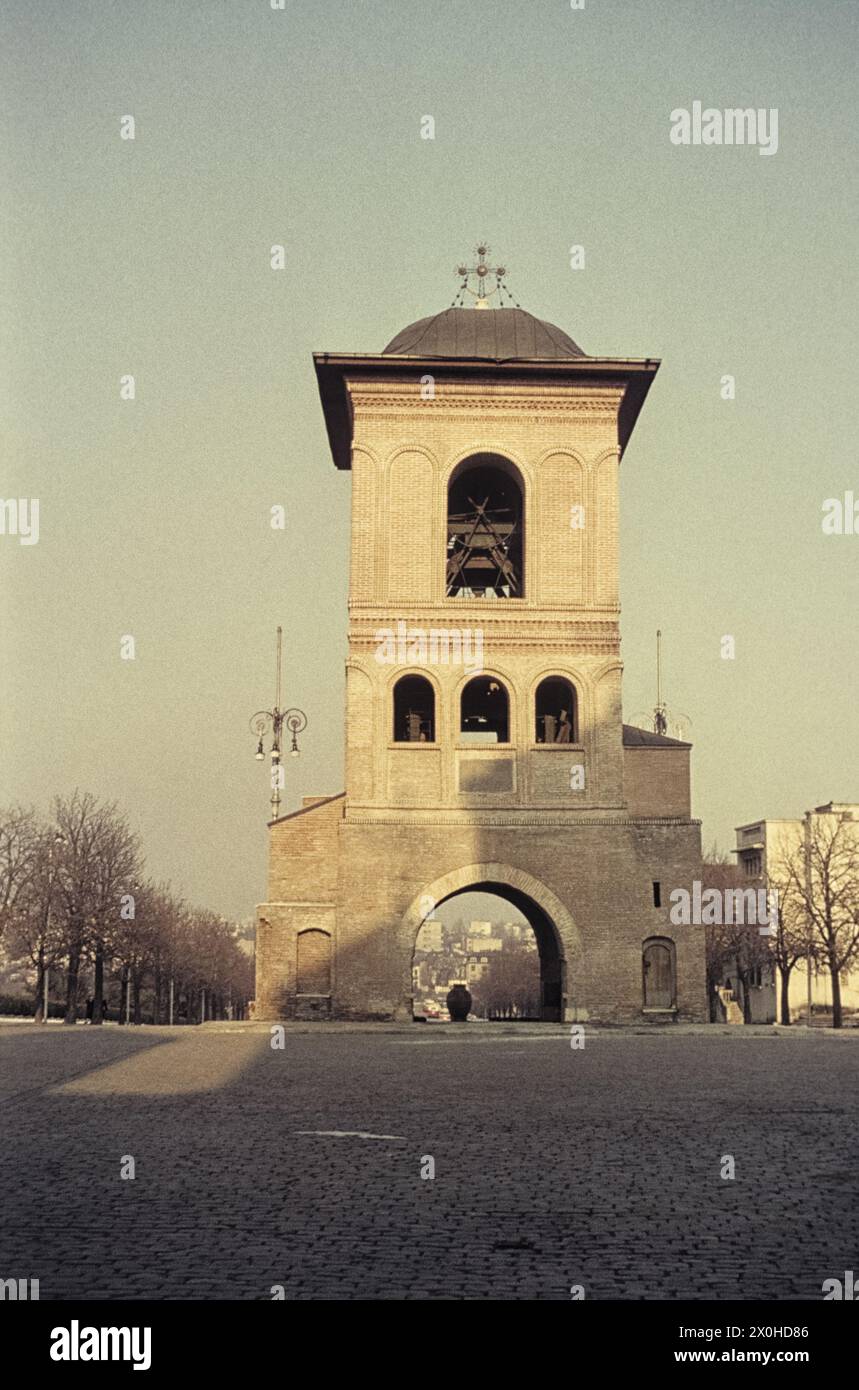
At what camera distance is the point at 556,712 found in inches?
1443

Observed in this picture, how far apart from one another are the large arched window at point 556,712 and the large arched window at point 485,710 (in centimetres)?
88

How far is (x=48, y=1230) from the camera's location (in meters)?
8.28

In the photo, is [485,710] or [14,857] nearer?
[485,710]

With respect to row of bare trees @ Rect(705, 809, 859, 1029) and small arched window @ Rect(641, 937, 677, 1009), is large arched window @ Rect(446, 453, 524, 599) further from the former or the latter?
row of bare trees @ Rect(705, 809, 859, 1029)

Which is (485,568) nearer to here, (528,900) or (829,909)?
(528,900)

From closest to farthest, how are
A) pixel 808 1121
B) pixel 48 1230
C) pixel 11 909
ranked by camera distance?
pixel 48 1230 → pixel 808 1121 → pixel 11 909

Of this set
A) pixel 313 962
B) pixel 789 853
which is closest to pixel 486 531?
pixel 313 962

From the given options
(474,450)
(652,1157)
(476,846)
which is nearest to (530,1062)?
(652,1157)

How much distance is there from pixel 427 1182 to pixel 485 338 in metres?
29.7

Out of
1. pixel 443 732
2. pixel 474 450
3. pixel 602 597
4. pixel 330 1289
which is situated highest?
pixel 474 450

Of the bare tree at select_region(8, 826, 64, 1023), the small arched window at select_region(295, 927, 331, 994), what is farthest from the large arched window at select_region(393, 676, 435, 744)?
the bare tree at select_region(8, 826, 64, 1023)
